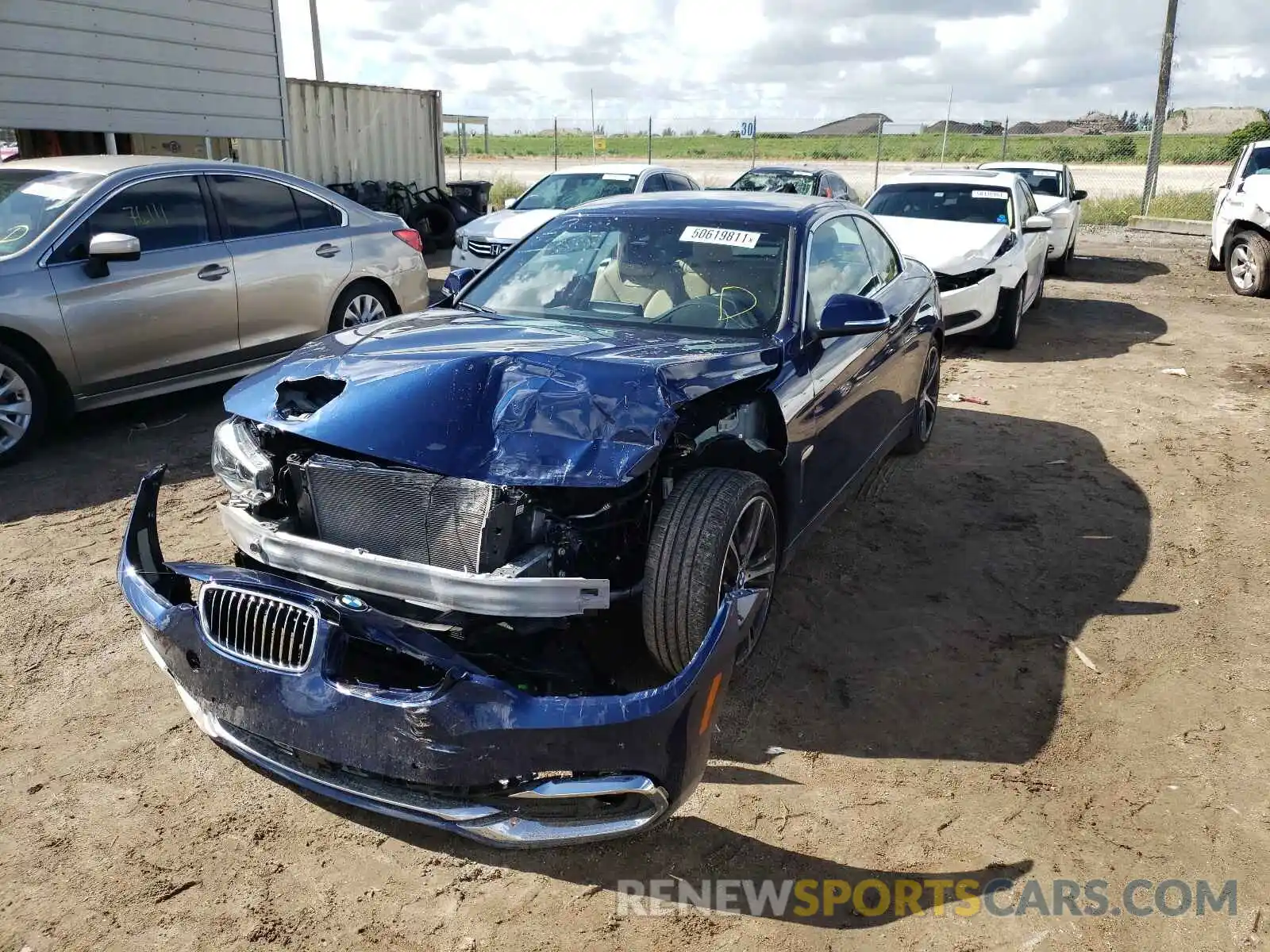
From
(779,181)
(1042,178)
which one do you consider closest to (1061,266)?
(1042,178)

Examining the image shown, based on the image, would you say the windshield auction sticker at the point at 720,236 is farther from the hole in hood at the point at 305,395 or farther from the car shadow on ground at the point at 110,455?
the car shadow on ground at the point at 110,455

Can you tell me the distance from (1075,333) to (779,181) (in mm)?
5990

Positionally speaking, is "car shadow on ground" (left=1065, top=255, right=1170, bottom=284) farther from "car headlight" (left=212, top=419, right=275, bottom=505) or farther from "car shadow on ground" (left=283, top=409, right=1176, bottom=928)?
"car headlight" (left=212, top=419, right=275, bottom=505)

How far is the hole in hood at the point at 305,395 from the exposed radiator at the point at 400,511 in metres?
0.17

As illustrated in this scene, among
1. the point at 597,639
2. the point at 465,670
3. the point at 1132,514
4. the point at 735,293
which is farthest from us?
the point at 1132,514

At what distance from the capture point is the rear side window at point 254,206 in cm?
658

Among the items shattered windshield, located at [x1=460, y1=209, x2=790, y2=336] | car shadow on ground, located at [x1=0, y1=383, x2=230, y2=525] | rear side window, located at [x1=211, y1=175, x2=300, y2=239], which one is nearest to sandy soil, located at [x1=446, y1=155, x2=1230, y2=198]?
rear side window, located at [x1=211, y1=175, x2=300, y2=239]

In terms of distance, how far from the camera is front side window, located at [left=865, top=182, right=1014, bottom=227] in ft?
32.5

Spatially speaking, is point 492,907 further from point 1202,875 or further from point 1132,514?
point 1132,514

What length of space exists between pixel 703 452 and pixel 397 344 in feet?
3.73

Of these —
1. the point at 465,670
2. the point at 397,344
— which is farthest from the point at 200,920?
the point at 397,344

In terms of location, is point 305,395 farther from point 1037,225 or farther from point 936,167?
point 936,167

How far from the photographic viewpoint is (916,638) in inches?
156

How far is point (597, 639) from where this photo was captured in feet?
10.5
